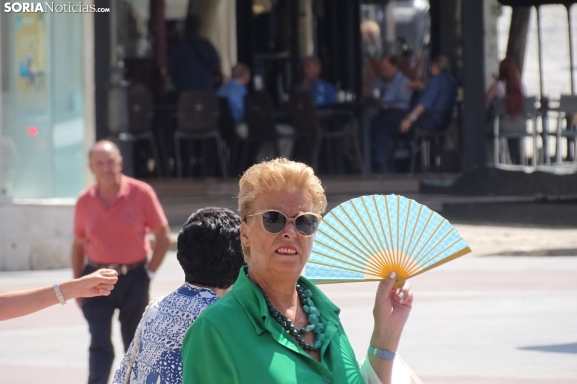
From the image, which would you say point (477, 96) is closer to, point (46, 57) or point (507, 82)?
point (507, 82)

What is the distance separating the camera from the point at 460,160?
19766mm

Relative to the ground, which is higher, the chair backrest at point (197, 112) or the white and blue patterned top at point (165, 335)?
the chair backrest at point (197, 112)

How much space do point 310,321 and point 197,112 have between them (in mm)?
15032

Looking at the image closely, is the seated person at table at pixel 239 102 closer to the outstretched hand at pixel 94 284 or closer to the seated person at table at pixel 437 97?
the seated person at table at pixel 437 97

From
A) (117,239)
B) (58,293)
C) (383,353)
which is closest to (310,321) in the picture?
(383,353)

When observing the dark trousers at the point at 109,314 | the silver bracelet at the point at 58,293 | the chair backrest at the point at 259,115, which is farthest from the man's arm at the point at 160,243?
the chair backrest at the point at 259,115

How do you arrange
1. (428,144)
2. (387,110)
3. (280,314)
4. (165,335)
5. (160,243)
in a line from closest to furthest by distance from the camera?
(280,314) → (165,335) → (160,243) → (387,110) → (428,144)

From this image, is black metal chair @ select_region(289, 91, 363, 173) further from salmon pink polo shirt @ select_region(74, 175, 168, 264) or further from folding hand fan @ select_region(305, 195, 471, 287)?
folding hand fan @ select_region(305, 195, 471, 287)

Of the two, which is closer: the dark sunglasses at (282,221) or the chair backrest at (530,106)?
the dark sunglasses at (282,221)

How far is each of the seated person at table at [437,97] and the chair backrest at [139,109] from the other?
12.3 ft

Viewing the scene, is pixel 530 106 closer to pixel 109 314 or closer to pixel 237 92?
pixel 237 92

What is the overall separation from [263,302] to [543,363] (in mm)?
5169

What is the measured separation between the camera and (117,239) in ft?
22.5

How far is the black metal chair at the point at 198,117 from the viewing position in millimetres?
17703
